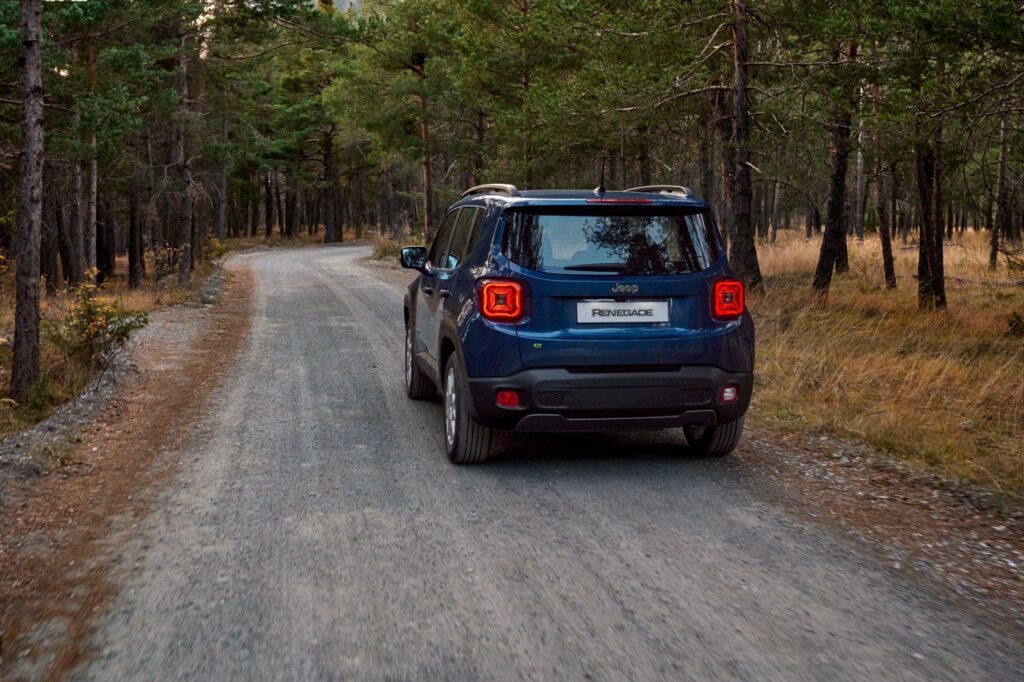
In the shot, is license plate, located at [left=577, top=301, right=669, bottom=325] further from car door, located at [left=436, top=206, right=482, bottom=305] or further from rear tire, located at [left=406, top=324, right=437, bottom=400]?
rear tire, located at [left=406, top=324, right=437, bottom=400]

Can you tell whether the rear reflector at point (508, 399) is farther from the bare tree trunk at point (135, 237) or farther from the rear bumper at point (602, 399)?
the bare tree trunk at point (135, 237)

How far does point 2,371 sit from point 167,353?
12.4 feet

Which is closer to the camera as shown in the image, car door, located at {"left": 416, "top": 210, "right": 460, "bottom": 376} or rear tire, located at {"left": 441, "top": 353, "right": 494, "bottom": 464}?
rear tire, located at {"left": 441, "top": 353, "right": 494, "bottom": 464}

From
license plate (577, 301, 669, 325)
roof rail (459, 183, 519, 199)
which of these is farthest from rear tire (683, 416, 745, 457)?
roof rail (459, 183, 519, 199)

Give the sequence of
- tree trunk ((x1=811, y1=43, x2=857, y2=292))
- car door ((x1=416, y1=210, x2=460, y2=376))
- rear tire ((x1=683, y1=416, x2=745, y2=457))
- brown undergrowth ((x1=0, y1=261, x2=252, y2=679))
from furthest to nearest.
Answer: tree trunk ((x1=811, y1=43, x2=857, y2=292)) < car door ((x1=416, y1=210, x2=460, y2=376)) < rear tire ((x1=683, y1=416, x2=745, y2=457)) < brown undergrowth ((x1=0, y1=261, x2=252, y2=679))

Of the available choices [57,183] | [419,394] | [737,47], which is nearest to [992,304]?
[737,47]

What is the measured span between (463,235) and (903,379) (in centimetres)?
533

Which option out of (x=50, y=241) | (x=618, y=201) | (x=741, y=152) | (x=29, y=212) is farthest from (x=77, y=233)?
(x=618, y=201)

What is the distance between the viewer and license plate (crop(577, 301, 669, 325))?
5.81m

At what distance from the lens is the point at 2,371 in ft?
46.8

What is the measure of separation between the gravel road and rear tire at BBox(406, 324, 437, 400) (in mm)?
1501

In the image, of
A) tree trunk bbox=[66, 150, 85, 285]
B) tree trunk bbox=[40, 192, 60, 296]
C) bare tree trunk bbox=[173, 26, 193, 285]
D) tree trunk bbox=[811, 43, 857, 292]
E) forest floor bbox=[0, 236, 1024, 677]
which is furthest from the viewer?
tree trunk bbox=[40, 192, 60, 296]

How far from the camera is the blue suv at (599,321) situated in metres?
5.78

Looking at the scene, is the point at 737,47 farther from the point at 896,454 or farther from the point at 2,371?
the point at 2,371
